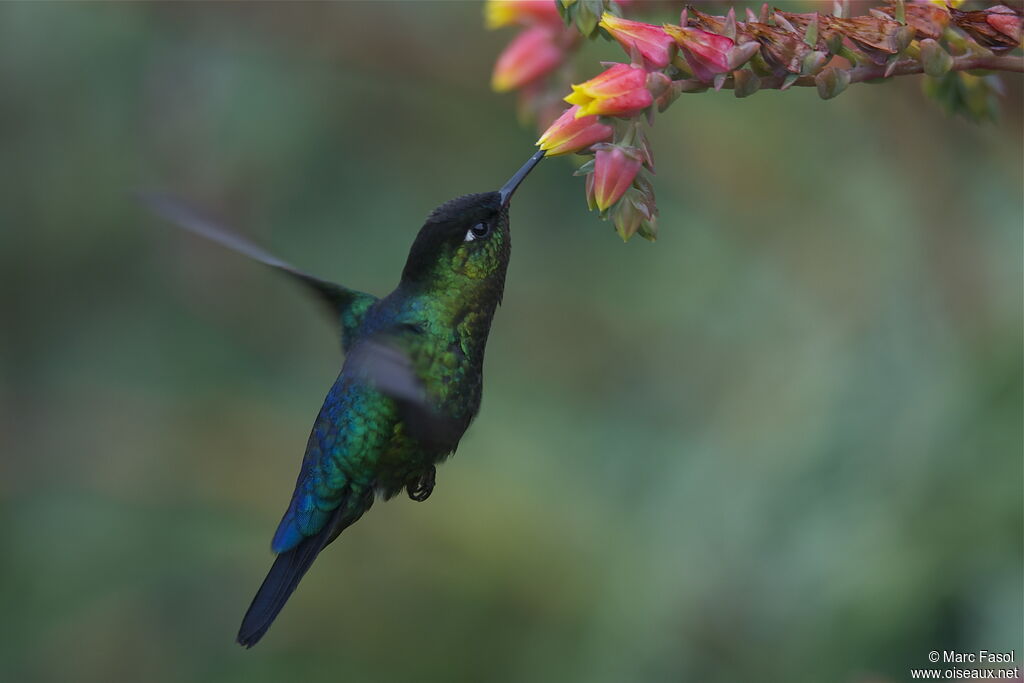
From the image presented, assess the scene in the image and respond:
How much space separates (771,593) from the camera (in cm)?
279

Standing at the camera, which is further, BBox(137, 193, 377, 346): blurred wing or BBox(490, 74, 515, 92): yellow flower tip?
BBox(490, 74, 515, 92): yellow flower tip

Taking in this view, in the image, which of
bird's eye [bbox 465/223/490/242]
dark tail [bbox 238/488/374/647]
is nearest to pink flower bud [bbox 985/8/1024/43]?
bird's eye [bbox 465/223/490/242]

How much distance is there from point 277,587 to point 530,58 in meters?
1.13

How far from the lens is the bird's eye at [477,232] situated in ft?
6.81

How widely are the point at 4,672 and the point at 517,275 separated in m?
2.21

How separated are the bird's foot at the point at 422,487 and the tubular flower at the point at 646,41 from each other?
3.15ft

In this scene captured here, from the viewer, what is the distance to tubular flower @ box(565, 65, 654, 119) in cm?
170

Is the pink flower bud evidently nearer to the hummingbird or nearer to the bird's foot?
the hummingbird

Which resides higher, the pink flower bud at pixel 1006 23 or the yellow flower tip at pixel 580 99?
the pink flower bud at pixel 1006 23

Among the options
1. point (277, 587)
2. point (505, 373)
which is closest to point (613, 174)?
point (277, 587)

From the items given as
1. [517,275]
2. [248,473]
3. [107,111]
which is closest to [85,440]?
[248,473]

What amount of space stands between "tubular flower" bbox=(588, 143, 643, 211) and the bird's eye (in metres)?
0.38

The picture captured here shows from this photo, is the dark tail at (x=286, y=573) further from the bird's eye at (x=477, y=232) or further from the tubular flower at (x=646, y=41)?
the tubular flower at (x=646, y=41)

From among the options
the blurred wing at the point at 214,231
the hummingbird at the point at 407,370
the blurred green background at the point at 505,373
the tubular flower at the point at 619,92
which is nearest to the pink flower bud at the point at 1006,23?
the tubular flower at the point at 619,92
